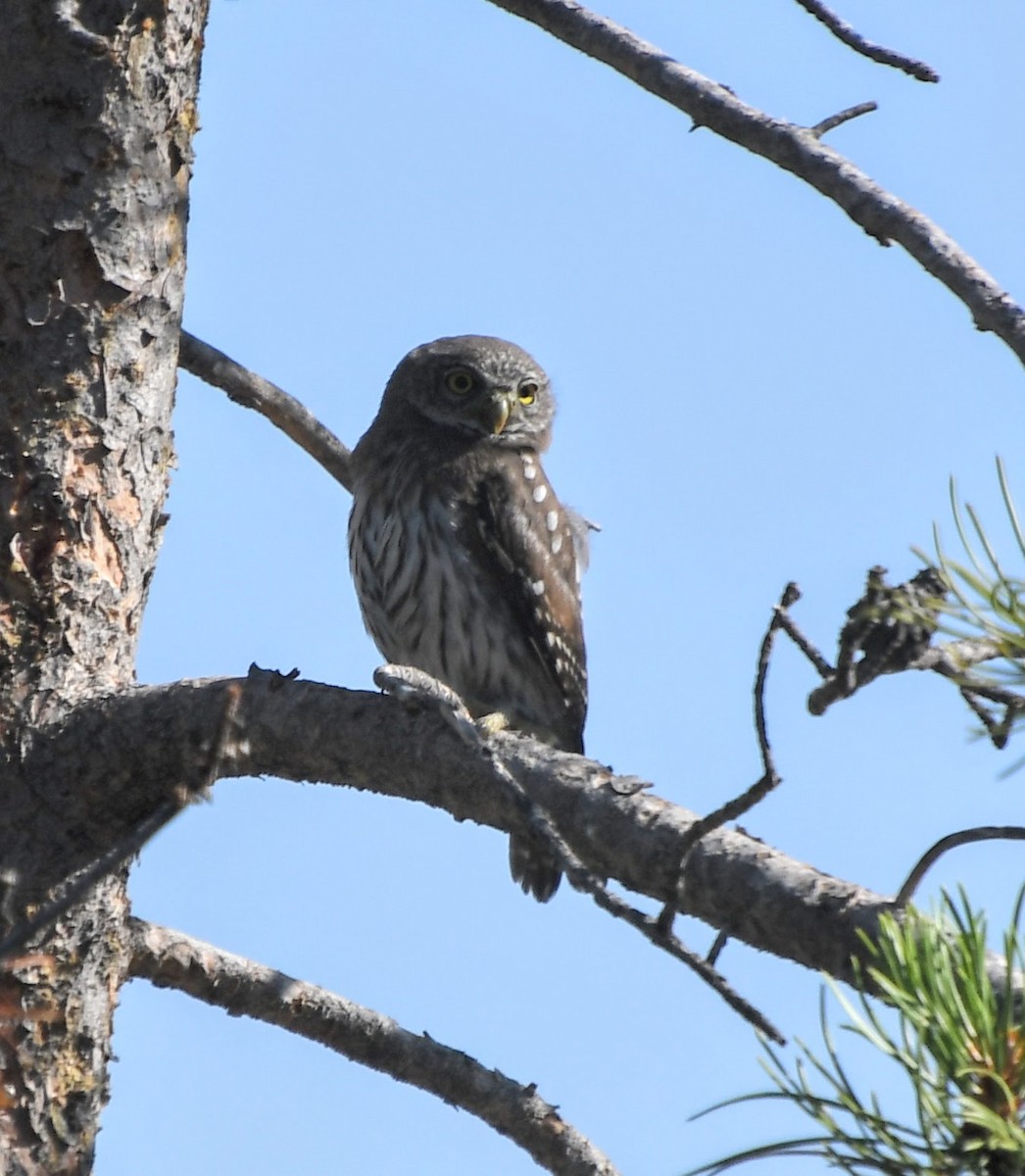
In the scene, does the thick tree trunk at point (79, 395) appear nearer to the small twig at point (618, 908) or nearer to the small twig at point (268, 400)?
the small twig at point (268, 400)

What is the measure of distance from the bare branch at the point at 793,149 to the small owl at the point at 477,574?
1.99 metres

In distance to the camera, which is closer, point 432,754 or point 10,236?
point 432,754

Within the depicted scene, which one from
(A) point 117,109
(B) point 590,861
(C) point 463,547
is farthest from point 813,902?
(C) point 463,547

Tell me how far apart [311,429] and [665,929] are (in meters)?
2.82

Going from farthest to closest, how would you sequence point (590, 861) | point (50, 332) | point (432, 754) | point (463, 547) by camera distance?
point (463, 547) < point (50, 332) < point (432, 754) < point (590, 861)

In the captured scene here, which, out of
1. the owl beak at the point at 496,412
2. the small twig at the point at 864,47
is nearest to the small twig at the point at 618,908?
the small twig at the point at 864,47

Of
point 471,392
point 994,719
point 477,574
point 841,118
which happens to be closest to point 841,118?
point 841,118

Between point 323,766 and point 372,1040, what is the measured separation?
66 cm

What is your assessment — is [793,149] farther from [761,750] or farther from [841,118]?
[761,750]

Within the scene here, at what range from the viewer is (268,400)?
4.15 m

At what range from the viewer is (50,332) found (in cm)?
301

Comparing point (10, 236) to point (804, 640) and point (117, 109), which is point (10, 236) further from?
point (804, 640)

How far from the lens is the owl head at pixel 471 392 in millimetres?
5773

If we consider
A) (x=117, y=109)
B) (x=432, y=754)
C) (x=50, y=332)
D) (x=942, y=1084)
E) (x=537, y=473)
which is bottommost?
(x=942, y=1084)
